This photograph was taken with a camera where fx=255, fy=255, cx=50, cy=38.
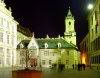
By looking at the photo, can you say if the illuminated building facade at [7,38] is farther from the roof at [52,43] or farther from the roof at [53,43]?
the roof at [53,43]

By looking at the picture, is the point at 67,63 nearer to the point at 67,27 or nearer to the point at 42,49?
the point at 42,49

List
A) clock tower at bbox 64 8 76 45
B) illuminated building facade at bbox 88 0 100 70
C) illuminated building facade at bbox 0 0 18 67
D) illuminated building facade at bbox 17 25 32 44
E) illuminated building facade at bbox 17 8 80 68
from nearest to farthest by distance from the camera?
illuminated building facade at bbox 88 0 100 70 < illuminated building facade at bbox 0 0 18 67 < illuminated building facade at bbox 17 8 80 68 < illuminated building facade at bbox 17 25 32 44 < clock tower at bbox 64 8 76 45

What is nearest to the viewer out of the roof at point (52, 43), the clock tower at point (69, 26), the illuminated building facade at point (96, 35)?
the illuminated building facade at point (96, 35)

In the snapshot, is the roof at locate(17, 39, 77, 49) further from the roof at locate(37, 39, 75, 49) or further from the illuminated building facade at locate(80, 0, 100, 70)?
the illuminated building facade at locate(80, 0, 100, 70)

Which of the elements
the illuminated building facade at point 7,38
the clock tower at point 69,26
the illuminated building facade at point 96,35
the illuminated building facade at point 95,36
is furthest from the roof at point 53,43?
the clock tower at point 69,26

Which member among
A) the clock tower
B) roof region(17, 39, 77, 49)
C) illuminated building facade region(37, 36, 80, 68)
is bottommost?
illuminated building facade region(37, 36, 80, 68)

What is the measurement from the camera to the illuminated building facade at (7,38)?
6938cm

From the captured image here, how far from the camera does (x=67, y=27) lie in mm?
136625

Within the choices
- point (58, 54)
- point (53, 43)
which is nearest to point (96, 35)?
point (58, 54)

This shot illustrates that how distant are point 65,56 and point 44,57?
6953 mm

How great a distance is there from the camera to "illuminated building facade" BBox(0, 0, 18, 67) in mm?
69375

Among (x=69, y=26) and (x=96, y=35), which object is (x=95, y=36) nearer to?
(x=96, y=35)

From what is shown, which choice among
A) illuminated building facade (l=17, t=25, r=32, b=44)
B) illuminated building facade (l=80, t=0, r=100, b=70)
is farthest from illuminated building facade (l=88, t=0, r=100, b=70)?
illuminated building facade (l=17, t=25, r=32, b=44)

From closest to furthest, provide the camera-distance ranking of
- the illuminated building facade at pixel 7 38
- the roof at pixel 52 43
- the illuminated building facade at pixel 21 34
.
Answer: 1. the illuminated building facade at pixel 7 38
2. the roof at pixel 52 43
3. the illuminated building facade at pixel 21 34
